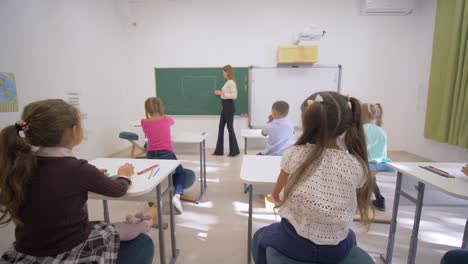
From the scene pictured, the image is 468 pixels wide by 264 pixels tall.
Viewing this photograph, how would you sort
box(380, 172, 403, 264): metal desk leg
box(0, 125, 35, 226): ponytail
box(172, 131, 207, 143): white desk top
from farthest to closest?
box(172, 131, 207, 143): white desk top, box(380, 172, 403, 264): metal desk leg, box(0, 125, 35, 226): ponytail

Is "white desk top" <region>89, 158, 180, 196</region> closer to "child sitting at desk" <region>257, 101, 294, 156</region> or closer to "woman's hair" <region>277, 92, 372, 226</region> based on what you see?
"woman's hair" <region>277, 92, 372, 226</region>

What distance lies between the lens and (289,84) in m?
5.11

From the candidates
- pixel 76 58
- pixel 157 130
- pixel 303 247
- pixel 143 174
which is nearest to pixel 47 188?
pixel 143 174

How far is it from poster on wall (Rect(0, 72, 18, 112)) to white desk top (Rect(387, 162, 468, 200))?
3661mm

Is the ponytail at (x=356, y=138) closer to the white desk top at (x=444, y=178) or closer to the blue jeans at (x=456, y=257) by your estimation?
the blue jeans at (x=456, y=257)

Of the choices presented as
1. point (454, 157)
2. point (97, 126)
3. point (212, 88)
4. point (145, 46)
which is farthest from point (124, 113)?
point (454, 157)

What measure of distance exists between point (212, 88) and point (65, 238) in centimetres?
443

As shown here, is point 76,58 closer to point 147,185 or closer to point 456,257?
point 147,185

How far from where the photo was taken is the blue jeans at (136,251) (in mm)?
1133

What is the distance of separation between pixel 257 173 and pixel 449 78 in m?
4.00

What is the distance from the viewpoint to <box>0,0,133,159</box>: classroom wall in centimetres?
281

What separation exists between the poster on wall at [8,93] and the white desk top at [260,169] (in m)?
2.61

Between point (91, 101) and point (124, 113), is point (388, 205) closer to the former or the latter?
point (91, 101)

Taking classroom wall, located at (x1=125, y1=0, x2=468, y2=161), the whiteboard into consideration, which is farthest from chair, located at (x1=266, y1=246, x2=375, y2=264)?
classroom wall, located at (x1=125, y1=0, x2=468, y2=161)
